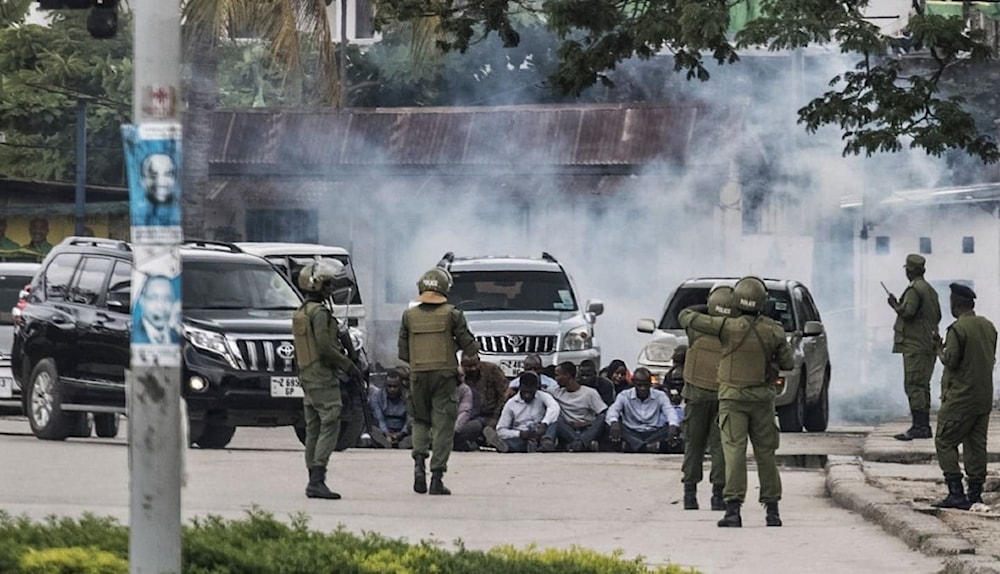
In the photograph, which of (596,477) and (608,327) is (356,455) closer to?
(596,477)

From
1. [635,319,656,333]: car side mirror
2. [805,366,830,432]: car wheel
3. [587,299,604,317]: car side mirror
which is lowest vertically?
[805,366,830,432]: car wheel

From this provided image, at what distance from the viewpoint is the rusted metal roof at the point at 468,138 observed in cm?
3625

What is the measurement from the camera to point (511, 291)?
24.9 meters

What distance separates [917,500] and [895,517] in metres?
1.86

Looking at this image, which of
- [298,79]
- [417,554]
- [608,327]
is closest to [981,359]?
[417,554]

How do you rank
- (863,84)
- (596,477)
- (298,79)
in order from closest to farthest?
(863,84)
(596,477)
(298,79)

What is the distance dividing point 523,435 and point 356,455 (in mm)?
1732

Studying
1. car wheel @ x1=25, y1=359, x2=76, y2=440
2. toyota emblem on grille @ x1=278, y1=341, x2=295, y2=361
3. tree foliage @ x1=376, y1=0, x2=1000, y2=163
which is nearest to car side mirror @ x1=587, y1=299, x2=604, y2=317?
toyota emblem on grille @ x1=278, y1=341, x2=295, y2=361

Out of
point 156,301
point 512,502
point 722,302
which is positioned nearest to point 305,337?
point 512,502

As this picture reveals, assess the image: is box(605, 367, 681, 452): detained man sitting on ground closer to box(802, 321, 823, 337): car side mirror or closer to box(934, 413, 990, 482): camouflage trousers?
box(802, 321, 823, 337): car side mirror

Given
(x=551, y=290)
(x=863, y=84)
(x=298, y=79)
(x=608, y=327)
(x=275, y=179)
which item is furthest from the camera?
(x=275, y=179)

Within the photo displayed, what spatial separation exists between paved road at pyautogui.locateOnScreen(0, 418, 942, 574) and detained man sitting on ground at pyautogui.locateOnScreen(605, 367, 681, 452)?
531 millimetres

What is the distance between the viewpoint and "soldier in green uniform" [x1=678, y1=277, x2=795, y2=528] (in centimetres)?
1363

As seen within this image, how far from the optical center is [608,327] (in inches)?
1390
